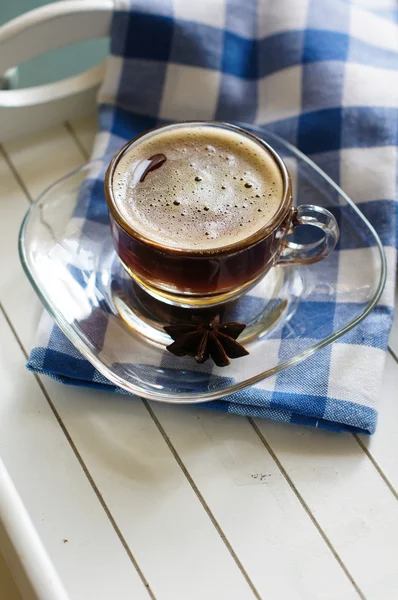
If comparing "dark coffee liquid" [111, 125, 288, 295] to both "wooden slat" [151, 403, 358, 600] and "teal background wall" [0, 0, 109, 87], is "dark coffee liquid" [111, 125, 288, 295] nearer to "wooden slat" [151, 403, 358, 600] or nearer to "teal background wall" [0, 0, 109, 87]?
"wooden slat" [151, 403, 358, 600]

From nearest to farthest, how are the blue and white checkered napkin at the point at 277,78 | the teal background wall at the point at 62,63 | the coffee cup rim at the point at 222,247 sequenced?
the coffee cup rim at the point at 222,247
the blue and white checkered napkin at the point at 277,78
the teal background wall at the point at 62,63

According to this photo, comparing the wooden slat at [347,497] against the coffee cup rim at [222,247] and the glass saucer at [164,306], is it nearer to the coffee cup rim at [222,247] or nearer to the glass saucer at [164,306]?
the glass saucer at [164,306]

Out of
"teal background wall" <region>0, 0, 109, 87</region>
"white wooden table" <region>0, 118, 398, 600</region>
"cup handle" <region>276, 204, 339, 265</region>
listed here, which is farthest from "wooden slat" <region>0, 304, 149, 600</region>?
"teal background wall" <region>0, 0, 109, 87</region>

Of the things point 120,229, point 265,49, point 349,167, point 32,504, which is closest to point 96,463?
point 32,504

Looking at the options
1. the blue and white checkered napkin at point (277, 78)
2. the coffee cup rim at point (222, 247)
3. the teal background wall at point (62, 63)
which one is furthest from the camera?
the teal background wall at point (62, 63)

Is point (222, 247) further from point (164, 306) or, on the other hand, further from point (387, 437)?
point (387, 437)

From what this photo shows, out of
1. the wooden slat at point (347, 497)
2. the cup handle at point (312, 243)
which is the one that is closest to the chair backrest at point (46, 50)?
the cup handle at point (312, 243)
